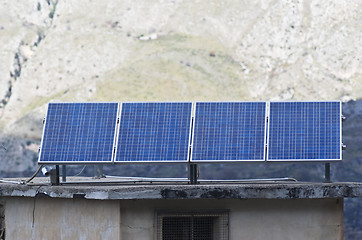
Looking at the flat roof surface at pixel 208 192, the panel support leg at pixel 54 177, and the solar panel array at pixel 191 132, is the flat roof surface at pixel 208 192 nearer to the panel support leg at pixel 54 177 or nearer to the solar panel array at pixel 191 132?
the panel support leg at pixel 54 177

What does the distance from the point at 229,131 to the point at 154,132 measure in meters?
1.29

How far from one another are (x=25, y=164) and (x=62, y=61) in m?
23.8

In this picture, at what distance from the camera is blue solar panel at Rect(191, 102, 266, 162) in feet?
43.9

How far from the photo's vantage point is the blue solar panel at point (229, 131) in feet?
43.9

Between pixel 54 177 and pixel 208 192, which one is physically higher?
pixel 54 177

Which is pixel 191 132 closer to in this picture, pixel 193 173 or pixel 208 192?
pixel 193 173

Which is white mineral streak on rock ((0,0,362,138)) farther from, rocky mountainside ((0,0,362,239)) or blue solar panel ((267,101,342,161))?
blue solar panel ((267,101,342,161))

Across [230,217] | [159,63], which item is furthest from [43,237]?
[159,63]

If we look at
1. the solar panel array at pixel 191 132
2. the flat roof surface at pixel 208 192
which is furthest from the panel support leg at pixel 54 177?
the flat roof surface at pixel 208 192

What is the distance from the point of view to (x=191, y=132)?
13.6 m

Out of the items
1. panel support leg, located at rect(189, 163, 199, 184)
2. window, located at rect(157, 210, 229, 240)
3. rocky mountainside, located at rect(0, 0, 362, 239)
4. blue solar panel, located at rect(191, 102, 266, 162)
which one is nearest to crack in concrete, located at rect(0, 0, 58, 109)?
rocky mountainside, located at rect(0, 0, 362, 239)

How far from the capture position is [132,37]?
109 meters

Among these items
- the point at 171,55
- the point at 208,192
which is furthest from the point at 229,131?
the point at 171,55

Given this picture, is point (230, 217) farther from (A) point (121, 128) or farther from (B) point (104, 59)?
(B) point (104, 59)
